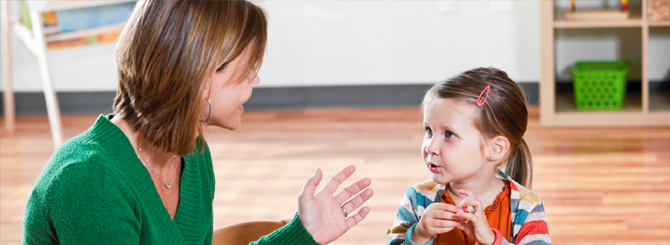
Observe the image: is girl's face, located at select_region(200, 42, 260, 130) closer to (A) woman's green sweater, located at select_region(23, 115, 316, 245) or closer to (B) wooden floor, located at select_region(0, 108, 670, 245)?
(A) woman's green sweater, located at select_region(23, 115, 316, 245)

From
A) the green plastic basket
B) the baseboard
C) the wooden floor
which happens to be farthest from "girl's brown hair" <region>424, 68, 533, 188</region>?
the baseboard

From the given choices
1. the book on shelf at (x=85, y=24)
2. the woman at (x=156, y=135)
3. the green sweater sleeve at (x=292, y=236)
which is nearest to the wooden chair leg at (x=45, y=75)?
the book on shelf at (x=85, y=24)

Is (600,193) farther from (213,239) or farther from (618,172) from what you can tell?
(213,239)

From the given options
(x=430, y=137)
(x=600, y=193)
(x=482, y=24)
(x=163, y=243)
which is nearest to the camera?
(x=163, y=243)

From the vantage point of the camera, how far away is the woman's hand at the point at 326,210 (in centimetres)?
118

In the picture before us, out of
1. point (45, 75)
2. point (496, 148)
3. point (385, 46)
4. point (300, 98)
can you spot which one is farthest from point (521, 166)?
point (300, 98)

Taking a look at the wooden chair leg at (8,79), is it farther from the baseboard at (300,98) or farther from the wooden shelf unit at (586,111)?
the wooden shelf unit at (586,111)

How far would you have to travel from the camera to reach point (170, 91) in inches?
40.1

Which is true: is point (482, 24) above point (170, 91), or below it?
below

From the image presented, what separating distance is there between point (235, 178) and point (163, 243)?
1.93 m

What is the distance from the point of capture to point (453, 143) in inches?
48.0

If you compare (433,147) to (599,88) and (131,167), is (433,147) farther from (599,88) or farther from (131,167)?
(599,88)

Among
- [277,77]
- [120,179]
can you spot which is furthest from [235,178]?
[120,179]

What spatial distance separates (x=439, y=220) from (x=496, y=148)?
0.71 ft
